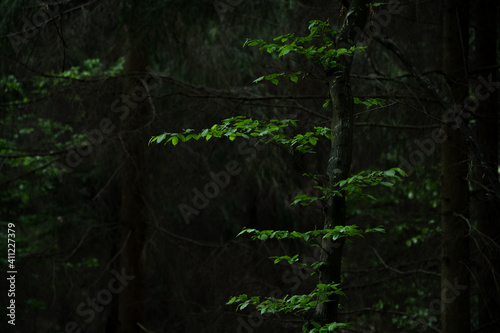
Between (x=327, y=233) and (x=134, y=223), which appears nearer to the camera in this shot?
(x=327, y=233)

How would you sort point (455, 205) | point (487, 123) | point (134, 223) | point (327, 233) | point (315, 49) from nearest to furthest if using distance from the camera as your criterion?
point (327, 233) → point (315, 49) → point (455, 205) → point (487, 123) → point (134, 223)

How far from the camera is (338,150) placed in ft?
13.5

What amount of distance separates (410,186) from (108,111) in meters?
5.38

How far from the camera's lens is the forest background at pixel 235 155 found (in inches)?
259

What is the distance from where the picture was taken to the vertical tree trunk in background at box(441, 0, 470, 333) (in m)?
6.42

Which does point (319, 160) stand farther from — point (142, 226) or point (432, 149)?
point (142, 226)

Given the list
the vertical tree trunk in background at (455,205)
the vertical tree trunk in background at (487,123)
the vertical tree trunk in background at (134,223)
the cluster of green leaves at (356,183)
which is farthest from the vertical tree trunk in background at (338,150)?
the vertical tree trunk in background at (134,223)

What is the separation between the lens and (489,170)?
426cm

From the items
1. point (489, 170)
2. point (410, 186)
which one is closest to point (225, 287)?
point (410, 186)

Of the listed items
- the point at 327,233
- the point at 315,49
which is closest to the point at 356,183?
the point at 327,233

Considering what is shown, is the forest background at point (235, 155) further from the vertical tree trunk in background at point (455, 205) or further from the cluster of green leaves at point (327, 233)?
the cluster of green leaves at point (327, 233)

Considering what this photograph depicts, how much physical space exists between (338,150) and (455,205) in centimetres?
297

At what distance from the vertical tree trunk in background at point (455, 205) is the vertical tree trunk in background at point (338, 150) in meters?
2.58

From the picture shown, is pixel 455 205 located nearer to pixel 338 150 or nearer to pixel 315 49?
pixel 338 150
